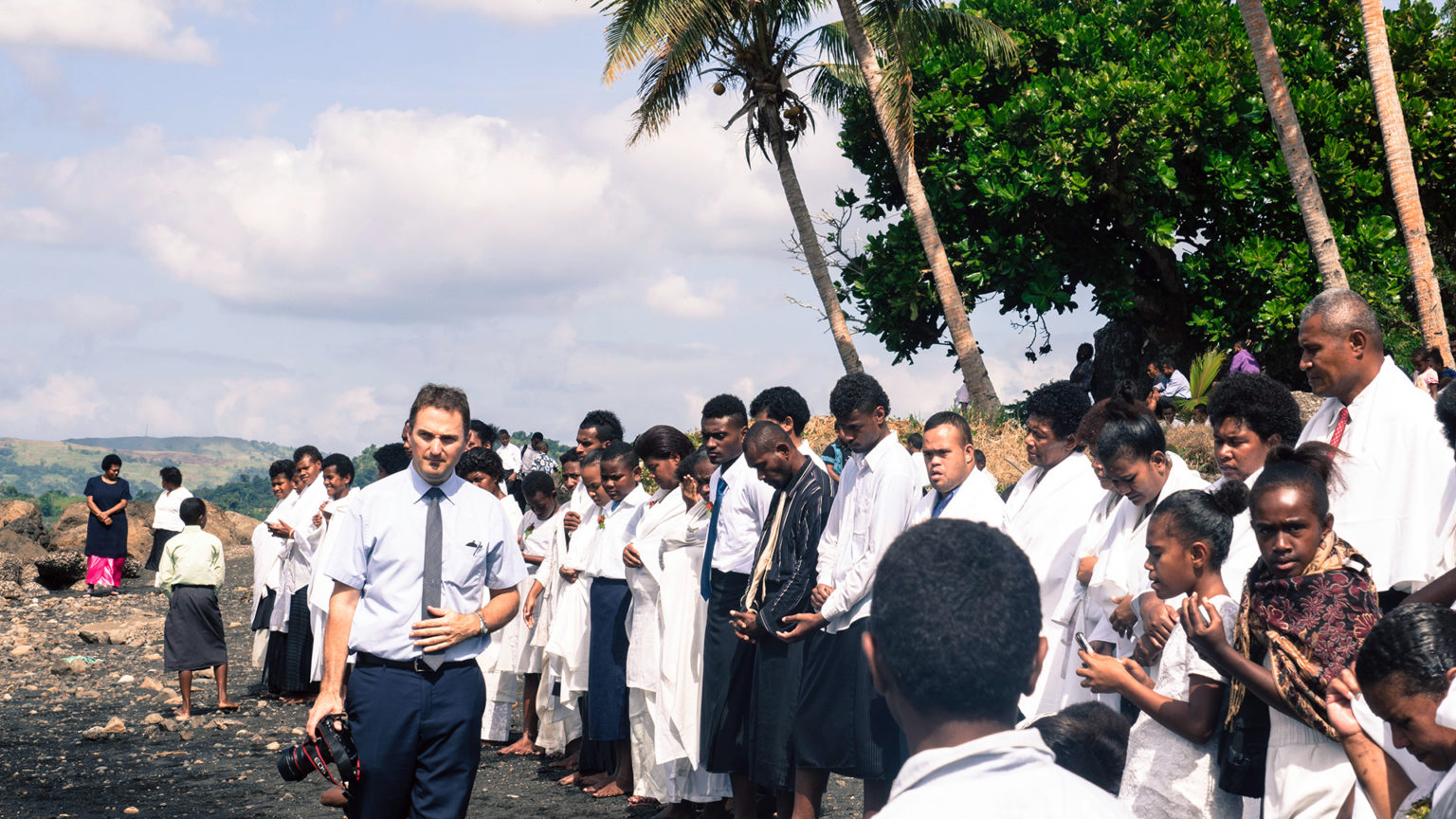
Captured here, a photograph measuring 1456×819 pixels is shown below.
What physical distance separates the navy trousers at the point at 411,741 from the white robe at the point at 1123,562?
2.47 meters

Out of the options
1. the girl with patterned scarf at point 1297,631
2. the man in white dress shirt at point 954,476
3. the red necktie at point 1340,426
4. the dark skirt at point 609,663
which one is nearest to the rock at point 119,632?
the dark skirt at point 609,663

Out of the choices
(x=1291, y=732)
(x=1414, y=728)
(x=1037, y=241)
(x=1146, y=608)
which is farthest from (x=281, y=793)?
(x=1037, y=241)

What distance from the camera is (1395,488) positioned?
414cm

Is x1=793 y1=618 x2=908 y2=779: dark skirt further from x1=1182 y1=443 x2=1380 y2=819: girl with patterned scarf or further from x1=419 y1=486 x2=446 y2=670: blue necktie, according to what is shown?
x1=1182 y1=443 x2=1380 y2=819: girl with patterned scarf

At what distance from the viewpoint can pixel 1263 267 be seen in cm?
1861

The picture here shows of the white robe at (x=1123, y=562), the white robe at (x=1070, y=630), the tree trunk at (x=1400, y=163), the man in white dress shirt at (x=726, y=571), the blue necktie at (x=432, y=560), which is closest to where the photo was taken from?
the blue necktie at (x=432, y=560)

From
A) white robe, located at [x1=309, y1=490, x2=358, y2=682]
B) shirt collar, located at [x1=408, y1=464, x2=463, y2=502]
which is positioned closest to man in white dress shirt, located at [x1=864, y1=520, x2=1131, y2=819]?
shirt collar, located at [x1=408, y1=464, x2=463, y2=502]

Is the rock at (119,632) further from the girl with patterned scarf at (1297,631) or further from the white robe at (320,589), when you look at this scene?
the girl with patterned scarf at (1297,631)

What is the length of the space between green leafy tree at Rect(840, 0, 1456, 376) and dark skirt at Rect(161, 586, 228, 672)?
12.9m

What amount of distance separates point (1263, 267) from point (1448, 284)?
2671 mm

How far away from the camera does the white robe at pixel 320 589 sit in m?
6.29

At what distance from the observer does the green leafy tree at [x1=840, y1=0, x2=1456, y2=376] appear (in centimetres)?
1831

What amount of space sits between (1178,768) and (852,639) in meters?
2.16

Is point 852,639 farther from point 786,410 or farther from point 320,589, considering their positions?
point 320,589
